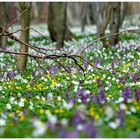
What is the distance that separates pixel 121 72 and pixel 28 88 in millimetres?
2267

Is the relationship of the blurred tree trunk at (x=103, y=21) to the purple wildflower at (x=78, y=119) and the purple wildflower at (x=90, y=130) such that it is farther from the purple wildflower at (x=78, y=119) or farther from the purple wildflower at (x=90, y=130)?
the purple wildflower at (x=90, y=130)

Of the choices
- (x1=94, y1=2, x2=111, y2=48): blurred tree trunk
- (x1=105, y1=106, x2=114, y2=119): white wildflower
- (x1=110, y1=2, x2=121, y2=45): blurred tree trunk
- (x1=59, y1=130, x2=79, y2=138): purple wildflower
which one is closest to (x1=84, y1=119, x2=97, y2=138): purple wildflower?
(x1=59, y1=130, x2=79, y2=138): purple wildflower

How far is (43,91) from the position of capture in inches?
315

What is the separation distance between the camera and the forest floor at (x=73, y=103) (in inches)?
166

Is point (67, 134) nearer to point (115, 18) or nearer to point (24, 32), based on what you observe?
→ point (24, 32)

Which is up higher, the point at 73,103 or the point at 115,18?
the point at 115,18

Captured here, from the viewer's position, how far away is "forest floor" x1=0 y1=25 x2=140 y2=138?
421cm

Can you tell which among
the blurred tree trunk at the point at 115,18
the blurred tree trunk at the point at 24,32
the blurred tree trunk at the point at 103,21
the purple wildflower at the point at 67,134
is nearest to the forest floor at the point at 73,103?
the purple wildflower at the point at 67,134

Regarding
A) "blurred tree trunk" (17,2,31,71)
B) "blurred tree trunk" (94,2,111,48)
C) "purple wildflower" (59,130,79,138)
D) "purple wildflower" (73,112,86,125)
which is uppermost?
"blurred tree trunk" (94,2,111,48)

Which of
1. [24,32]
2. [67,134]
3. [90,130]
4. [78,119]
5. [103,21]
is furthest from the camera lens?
[103,21]

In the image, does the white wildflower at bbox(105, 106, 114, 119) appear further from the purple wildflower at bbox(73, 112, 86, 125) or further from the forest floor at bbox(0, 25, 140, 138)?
the purple wildflower at bbox(73, 112, 86, 125)

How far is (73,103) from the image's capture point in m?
5.65

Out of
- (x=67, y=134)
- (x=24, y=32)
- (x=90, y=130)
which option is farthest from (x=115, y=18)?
(x=67, y=134)

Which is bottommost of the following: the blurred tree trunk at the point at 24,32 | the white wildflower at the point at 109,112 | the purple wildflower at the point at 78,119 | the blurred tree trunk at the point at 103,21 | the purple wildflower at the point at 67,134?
the purple wildflower at the point at 67,134
